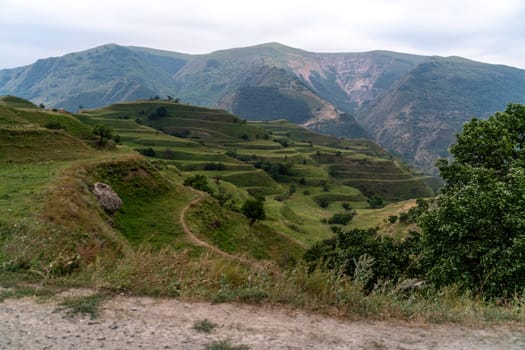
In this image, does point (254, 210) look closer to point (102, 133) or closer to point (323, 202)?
point (102, 133)

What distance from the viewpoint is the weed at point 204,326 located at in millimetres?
8090

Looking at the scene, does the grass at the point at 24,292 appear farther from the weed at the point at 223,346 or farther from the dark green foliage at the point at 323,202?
the dark green foliage at the point at 323,202

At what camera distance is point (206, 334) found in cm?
794

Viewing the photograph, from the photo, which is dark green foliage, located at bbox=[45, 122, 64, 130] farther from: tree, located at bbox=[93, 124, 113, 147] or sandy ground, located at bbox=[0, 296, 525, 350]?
sandy ground, located at bbox=[0, 296, 525, 350]

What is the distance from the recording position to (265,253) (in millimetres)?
51781

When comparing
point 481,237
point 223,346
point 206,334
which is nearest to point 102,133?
point 481,237

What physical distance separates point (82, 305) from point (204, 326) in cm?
326

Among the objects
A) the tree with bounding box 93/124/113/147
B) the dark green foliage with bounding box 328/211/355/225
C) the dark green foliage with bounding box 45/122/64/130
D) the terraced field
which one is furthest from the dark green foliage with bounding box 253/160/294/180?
the dark green foliage with bounding box 45/122/64/130

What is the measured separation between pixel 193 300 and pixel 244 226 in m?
44.8

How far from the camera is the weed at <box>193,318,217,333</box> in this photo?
809 cm

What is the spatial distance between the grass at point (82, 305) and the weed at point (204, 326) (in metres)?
2.51

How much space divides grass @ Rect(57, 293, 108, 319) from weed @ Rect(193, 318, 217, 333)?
2515mm

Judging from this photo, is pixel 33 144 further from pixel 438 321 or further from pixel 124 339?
pixel 438 321

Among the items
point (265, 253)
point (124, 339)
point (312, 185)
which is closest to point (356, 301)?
point (124, 339)
